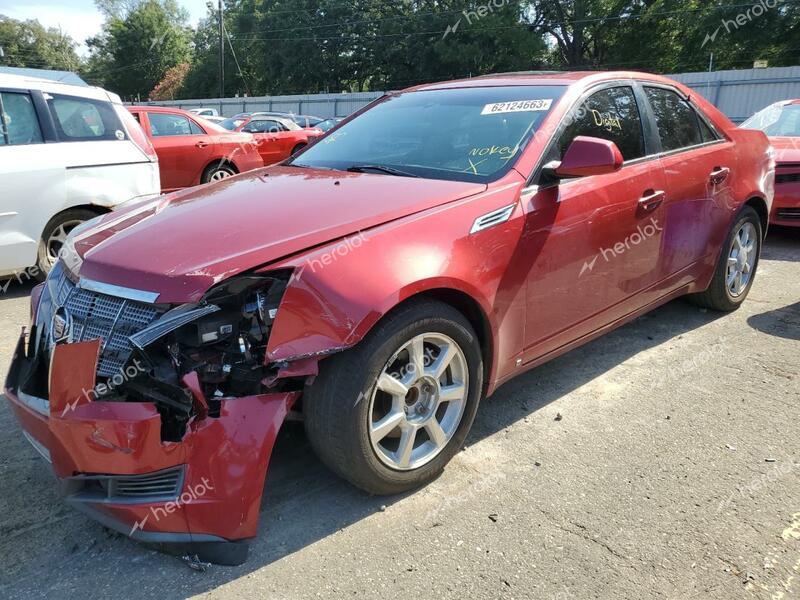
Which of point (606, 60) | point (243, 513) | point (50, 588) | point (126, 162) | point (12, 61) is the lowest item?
point (50, 588)

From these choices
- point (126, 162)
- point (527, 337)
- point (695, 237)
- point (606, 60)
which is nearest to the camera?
point (527, 337)

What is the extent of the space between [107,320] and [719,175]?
12.6ft

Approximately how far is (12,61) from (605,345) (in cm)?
10290

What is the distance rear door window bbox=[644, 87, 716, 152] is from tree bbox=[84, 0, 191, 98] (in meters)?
72.4

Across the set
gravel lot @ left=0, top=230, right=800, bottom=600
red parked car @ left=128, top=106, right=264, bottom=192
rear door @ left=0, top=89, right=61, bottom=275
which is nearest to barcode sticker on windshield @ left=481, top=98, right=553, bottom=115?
gravel lot @ left=0, top=230, right=800, bottom=600

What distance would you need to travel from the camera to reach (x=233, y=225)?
2.47 m

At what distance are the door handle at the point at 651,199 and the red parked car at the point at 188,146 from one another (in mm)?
6923

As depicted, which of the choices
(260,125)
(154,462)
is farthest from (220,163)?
(154,462)

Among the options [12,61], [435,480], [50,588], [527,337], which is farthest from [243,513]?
[12,61]

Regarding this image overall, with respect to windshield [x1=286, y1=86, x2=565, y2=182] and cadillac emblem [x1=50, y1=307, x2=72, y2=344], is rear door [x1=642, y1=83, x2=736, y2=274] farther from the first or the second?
cadillac emblem [x1=50, y1=307, x2=72, y2=344]

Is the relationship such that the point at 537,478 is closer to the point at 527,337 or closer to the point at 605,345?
the point at 527,337

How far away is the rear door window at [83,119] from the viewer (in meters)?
5.52

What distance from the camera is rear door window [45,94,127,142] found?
5.52m

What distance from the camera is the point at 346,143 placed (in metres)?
3.66
